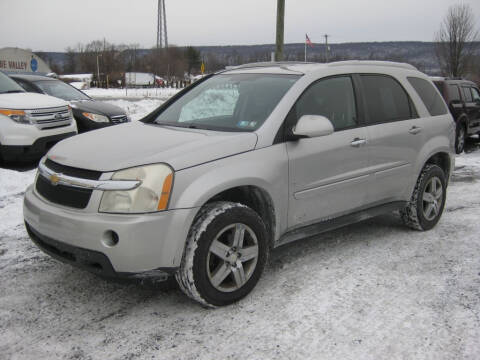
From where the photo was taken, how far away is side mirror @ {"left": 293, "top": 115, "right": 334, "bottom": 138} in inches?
146

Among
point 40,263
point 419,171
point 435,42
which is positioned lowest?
point 40,263

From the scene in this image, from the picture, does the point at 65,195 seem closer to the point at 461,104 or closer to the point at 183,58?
the point at 461,104

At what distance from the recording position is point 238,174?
11.2 feet

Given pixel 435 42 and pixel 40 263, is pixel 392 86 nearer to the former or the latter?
pixel 40 263

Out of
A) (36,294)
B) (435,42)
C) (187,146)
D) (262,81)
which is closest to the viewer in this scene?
(187,146)

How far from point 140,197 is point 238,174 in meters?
0.72

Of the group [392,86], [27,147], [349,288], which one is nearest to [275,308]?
[349,288]

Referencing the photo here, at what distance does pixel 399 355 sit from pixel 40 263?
3.03 metres

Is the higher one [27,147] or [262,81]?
[262,81]

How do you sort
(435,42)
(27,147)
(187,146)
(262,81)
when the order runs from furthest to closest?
(435,42), (27,147), (262,81), (187,146)

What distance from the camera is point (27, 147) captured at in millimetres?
8039

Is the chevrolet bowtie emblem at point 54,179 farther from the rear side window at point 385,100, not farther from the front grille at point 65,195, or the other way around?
the rear side window at point 385,100

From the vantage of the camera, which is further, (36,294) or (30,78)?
(30,78)

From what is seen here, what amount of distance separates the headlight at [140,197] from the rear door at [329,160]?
1111 mm
